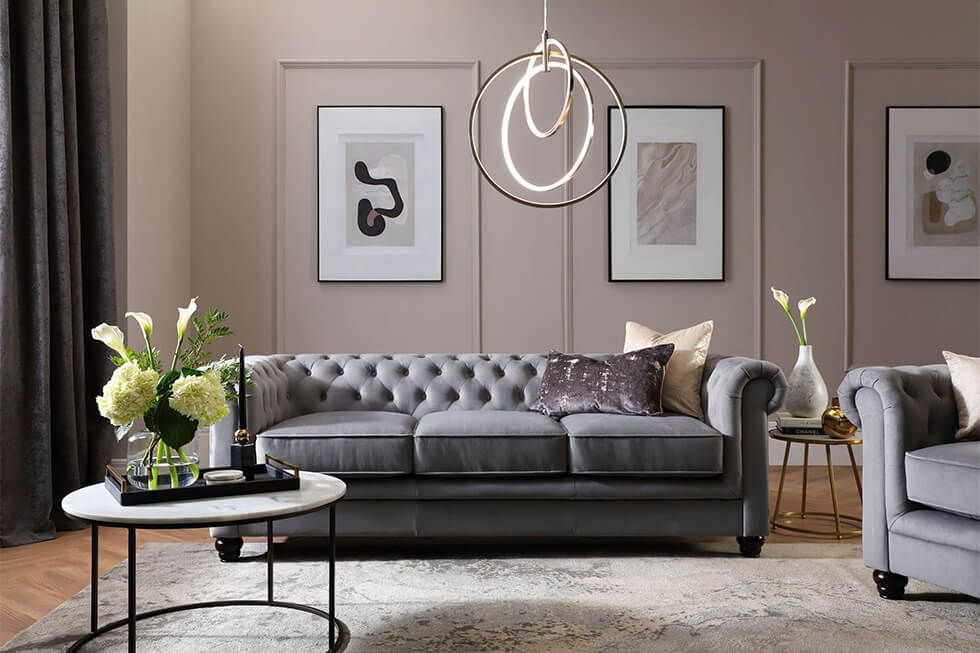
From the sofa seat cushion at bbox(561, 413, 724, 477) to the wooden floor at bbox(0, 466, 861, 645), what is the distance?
2.11 ft

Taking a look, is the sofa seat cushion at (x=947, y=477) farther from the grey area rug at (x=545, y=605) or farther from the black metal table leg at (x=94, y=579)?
the black metal table leg at (x=94, y=579)

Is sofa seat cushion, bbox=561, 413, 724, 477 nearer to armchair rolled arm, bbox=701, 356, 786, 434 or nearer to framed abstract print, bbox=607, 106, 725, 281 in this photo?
armchair rolled arm, bbox=701, 356, 786, 434

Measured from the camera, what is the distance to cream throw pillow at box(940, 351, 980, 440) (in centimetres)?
286

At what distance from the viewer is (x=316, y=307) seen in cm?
531

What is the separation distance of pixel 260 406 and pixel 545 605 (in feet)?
4.46

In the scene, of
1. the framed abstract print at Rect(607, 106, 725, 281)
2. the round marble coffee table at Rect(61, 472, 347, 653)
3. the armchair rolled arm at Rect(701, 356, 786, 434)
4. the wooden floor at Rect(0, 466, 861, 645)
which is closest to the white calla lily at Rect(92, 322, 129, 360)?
the round marble coffee table at Rect(61, 472, 347, 653)

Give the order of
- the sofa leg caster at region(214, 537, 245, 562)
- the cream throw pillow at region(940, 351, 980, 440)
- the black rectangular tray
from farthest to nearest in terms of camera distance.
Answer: the sofa leg caster at region(214, 537, 245, 562)
the cream throw pillow at region(940, 351, 980, 440)
the black rectangular tray

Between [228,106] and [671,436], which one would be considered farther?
[228,106]

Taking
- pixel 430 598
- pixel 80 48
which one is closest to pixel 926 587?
pixel 430 598

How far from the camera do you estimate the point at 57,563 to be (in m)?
3.27

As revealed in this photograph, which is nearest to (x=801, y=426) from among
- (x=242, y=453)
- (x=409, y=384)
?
(x=409, y=384)

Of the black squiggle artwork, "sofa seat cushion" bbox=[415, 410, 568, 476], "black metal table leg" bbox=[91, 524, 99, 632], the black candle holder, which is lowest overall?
"black metal table leg" bbox=[91, 524, 99, 632]

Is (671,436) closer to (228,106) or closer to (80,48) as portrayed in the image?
(80,48)

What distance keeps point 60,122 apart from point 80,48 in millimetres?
505
